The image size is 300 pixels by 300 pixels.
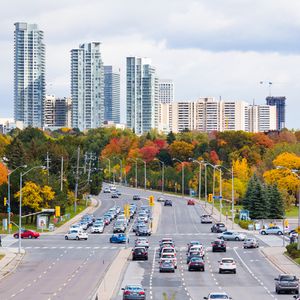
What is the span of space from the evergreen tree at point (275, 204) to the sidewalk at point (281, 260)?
3970 centimetres

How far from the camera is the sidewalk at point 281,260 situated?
7211 centimetres

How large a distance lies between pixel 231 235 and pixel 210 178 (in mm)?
76060


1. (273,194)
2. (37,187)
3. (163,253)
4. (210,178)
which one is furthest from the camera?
(210,178)

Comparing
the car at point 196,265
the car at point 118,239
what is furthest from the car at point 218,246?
the car at point 196,265

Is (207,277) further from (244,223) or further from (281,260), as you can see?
(244,223)

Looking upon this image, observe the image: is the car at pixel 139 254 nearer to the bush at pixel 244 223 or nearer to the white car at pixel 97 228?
the white car at pixel 97 228

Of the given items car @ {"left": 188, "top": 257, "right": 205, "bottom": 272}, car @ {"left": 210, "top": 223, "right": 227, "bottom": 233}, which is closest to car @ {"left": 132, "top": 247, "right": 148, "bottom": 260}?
car @ {"left": 188, "top": 257, "right": 205, "bottom": 272}

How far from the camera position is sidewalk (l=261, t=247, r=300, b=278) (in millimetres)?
72113

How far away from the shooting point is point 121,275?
224 ft

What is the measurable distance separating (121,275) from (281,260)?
1695cm

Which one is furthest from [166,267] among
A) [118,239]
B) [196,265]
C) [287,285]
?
[118,239]

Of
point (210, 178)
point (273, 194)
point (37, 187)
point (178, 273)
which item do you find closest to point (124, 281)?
point (178, 273)

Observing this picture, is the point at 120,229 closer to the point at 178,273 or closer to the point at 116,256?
the point at 116,256

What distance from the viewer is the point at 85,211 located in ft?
484
